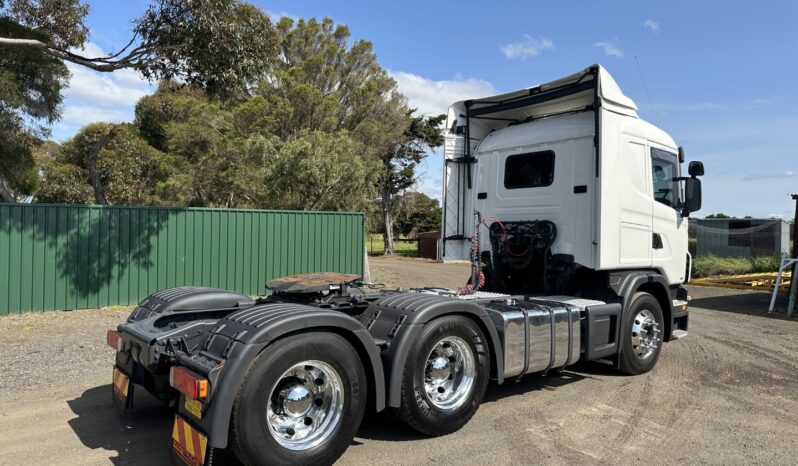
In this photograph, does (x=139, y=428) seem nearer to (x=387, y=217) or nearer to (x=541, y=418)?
(x=541, y=418)

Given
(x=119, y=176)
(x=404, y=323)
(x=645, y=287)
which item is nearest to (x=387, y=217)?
(x=119, y=176)

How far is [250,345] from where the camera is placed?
3246 millimetres

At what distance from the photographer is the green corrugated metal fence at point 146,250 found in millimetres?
9844

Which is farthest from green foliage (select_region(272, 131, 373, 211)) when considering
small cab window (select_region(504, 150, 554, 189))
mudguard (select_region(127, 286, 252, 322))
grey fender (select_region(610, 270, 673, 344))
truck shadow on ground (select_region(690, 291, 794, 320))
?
mudguard (select_region(127, 286, 252, 322))

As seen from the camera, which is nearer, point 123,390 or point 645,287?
point 123,390

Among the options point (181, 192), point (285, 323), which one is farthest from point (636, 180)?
point (181, 192)

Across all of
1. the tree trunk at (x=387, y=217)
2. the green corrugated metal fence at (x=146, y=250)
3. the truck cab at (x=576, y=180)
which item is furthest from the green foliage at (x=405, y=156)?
the truck cab at (x=576, y=180)

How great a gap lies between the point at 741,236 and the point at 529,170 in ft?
60.0

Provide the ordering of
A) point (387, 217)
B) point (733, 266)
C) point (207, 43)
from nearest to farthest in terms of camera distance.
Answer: point (207, 43)
point (733, 266)
point (387, 217)

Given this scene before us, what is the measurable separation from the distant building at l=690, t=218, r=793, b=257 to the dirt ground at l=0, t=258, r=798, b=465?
1471 cm

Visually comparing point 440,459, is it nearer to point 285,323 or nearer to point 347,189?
point 285,323

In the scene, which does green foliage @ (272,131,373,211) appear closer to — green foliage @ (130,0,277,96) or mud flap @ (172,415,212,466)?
green foliage @ (130,0,277,96)

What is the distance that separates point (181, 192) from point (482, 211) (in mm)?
16742

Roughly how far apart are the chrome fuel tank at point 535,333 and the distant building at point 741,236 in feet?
58.9
